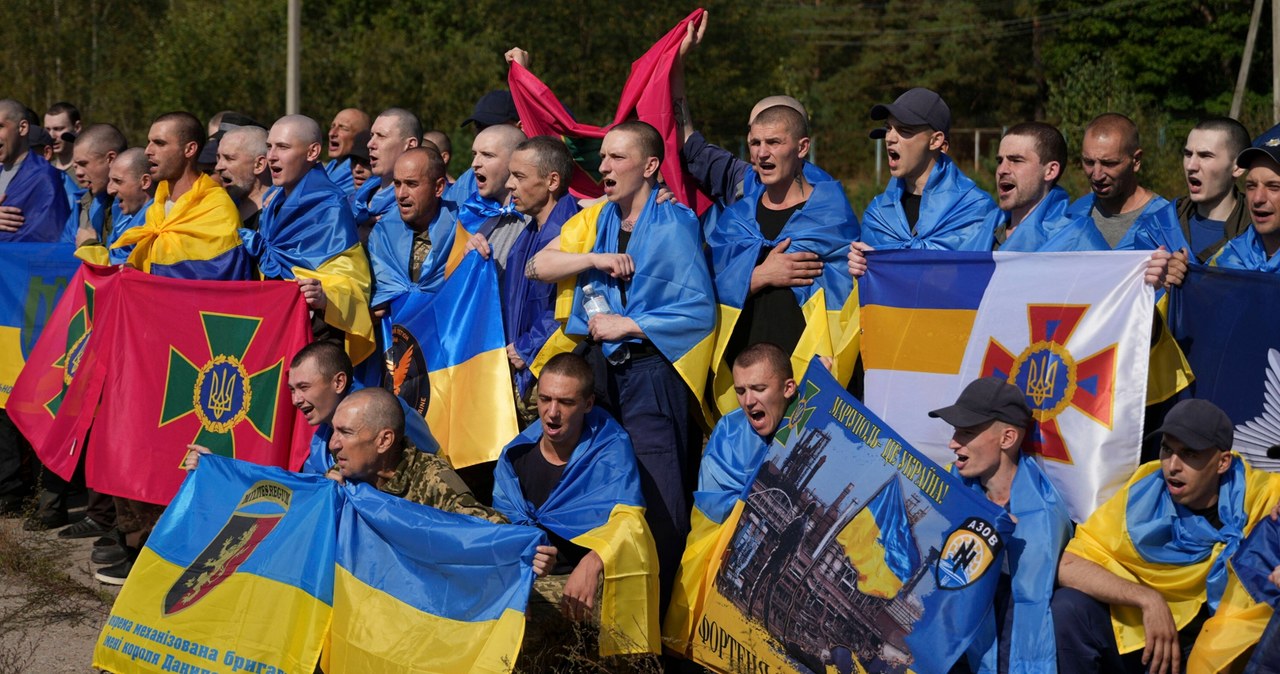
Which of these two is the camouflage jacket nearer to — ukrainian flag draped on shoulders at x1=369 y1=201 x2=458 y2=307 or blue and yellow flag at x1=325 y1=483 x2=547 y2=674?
blue and yellow flag at x1=325 y1=483 x2=547 y2=674

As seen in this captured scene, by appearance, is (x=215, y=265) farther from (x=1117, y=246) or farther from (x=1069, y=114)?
(x=1069, y=114)

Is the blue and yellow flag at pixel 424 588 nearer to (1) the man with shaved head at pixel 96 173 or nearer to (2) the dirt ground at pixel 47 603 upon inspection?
(2) the dirt ground at pixel 47 603

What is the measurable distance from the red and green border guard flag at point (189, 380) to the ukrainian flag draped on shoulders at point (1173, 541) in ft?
12.6

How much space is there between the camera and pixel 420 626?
5434mm

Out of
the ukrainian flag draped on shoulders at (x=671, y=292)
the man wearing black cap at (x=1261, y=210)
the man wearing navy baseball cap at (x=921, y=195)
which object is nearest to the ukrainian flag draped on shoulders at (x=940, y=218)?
the man wearing navy baseball cap at (x=921, y=195)

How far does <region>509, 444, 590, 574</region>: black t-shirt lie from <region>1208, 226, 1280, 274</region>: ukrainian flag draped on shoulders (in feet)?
8.60

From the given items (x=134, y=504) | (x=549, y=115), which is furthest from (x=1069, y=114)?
(x=134, y=504)

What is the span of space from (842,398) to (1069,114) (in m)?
24.2

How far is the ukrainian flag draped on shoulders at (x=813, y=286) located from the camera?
6.40 metres

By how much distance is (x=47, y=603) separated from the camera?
23.7 ft

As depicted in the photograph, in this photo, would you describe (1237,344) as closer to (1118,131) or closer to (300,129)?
(1118,131)

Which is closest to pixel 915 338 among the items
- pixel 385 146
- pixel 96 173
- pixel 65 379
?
pixel 385 146

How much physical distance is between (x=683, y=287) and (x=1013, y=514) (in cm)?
172

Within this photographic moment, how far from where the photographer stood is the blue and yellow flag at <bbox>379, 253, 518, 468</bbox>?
22.6 ft
